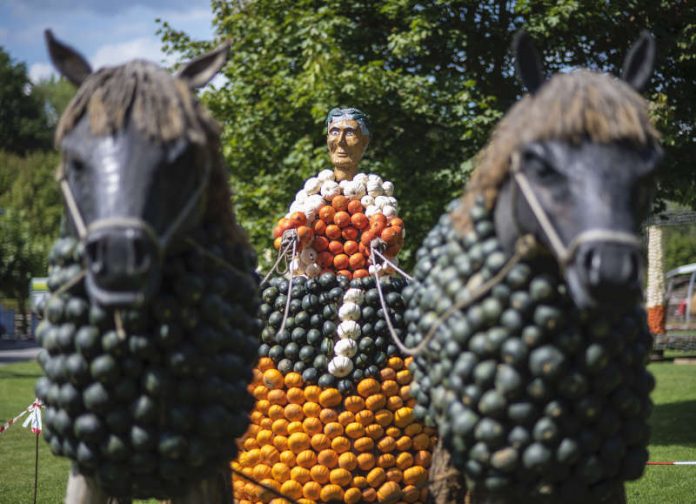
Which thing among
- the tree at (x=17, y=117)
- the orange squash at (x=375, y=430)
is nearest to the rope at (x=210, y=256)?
the orange squash at (x=375, y=430)

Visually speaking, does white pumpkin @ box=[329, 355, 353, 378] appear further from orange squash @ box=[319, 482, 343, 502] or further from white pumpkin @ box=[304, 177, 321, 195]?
white pumpkin @ box=[304, 177, 321, 195]

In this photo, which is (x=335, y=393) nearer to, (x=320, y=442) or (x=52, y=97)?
(x=320, y=442)

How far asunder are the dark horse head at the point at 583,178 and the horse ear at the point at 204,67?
1085 mm

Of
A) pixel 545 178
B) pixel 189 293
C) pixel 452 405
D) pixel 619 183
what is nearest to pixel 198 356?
pixel 189 293

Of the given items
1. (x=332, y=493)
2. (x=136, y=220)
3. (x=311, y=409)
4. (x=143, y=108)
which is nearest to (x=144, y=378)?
(x=136, y=220)

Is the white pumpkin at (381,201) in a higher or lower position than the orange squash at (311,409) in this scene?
higher

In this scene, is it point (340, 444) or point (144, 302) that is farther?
point (340, 444)

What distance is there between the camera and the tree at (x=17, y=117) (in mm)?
43469

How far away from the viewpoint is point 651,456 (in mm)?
10359

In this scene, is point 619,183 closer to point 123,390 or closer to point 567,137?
point 567,137

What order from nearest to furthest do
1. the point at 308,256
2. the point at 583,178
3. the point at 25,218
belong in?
the point at 583,178, the point at 308,256, the point at 25,218

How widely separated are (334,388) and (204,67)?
196cm

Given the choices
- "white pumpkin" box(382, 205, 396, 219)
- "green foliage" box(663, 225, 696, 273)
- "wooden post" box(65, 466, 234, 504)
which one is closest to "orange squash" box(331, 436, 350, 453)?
"wooden post" box(65, 466, 234, 504)

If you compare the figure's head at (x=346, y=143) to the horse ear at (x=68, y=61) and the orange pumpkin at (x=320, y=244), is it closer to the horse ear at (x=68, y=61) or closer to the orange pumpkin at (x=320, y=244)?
the orange pumpkin at (x=320, y=244)
